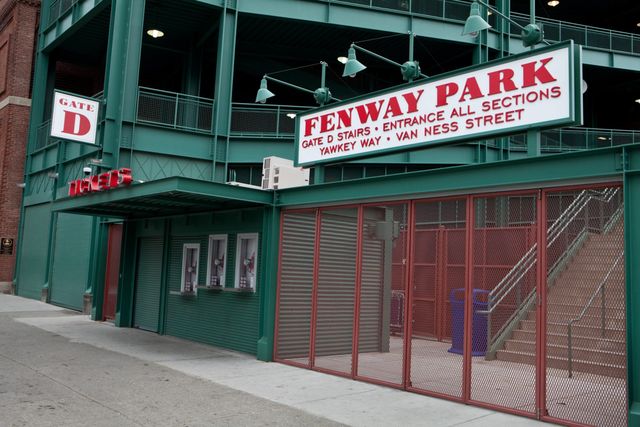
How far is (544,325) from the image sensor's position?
746cm

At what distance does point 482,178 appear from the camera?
8336mm

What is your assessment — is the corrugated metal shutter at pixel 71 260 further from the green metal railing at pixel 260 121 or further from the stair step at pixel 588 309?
the stair step at pixel 588 309

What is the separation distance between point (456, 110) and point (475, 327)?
137 inches

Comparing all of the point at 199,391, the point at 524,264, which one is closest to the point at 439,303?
the point at 524,264

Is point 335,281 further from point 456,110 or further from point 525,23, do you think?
point 525,23

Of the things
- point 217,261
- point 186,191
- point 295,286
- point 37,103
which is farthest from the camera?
point 37,103

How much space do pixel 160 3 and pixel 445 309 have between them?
14.1m

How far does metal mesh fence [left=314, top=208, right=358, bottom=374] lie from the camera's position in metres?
11.2

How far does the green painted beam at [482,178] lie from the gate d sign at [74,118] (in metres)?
10.1

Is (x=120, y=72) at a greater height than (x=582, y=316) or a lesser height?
A: greater

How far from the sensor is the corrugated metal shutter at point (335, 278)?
11.2 meters

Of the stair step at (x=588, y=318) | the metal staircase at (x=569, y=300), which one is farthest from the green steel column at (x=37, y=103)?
the stair step at (x=588, y=318)

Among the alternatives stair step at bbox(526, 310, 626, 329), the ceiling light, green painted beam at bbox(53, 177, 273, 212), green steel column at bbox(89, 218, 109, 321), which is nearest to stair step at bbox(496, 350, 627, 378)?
stair step at bbox(526, 310, 626, 329)

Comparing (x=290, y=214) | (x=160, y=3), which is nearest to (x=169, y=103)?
(x=160, y=3)
